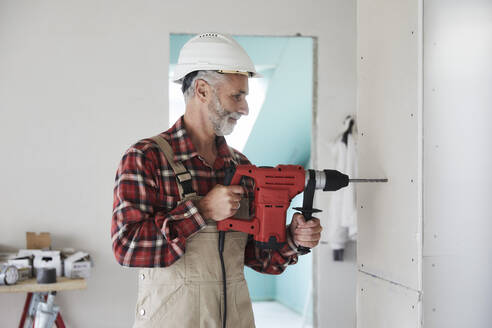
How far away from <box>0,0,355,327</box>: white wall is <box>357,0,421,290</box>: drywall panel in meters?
2.06

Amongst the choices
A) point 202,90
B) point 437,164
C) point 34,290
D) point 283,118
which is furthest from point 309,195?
point 283,118

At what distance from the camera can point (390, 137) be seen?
1.75 m

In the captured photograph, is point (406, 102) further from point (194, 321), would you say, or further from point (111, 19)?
point (111, 19)

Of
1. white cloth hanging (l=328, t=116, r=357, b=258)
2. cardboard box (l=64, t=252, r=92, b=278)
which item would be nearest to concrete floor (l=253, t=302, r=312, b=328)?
white cloth hanging (l=328, t=116, r=357, b=258)

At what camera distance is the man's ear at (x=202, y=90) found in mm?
1782

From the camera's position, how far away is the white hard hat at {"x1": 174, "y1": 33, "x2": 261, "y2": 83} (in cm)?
174

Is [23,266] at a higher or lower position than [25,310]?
higher

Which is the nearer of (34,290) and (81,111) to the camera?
(34,290)

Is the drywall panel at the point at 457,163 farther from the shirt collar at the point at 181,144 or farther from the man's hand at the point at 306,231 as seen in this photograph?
the shirt collar at the point at 181,144

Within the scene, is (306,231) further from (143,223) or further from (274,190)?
(143,223)

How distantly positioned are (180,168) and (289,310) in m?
4.00

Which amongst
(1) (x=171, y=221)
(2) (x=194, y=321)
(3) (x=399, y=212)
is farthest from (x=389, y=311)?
(1) (x=171, y=221)

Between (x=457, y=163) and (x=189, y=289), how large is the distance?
827mm

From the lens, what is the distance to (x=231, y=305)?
5.65 feet
